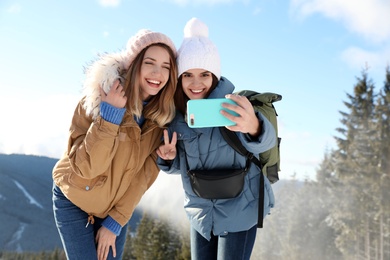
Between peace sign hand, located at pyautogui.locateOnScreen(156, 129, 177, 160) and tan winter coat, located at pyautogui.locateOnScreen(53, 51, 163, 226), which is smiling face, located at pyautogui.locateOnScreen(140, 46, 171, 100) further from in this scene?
peace sign hand, located at pyautogui.locateOnScreen(156, 129, 177, 160)

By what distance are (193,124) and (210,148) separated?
1.28 ft

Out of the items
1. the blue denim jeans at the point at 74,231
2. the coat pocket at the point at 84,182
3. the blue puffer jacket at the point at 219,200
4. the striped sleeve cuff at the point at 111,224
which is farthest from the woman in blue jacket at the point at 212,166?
the blue denim jeans at the point at 74,231

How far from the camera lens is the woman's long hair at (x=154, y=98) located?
3.25 m

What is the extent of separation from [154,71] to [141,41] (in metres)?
0.36

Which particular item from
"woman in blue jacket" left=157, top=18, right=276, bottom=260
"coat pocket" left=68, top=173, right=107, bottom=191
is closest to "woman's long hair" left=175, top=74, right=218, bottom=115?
"woman in blue jacket" left=157, top=18, right=276, bottom=260

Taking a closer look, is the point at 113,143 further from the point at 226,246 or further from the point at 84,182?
the point at 226,246

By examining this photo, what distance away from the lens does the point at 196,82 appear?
3.31 m

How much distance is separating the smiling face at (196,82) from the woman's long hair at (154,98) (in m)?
0.13

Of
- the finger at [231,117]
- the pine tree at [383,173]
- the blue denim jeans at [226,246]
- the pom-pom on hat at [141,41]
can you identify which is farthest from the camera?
the pine tree at [383,173]

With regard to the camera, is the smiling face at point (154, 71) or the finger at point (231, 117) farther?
the smiling face at point (154, 71)

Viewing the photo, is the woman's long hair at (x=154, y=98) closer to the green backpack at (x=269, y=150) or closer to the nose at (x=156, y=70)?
the nose at (x=156, y=70)

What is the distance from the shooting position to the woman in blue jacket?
10.1 feet

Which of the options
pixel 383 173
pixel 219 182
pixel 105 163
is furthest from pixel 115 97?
pixel 383 173

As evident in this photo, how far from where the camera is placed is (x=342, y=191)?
101ft
